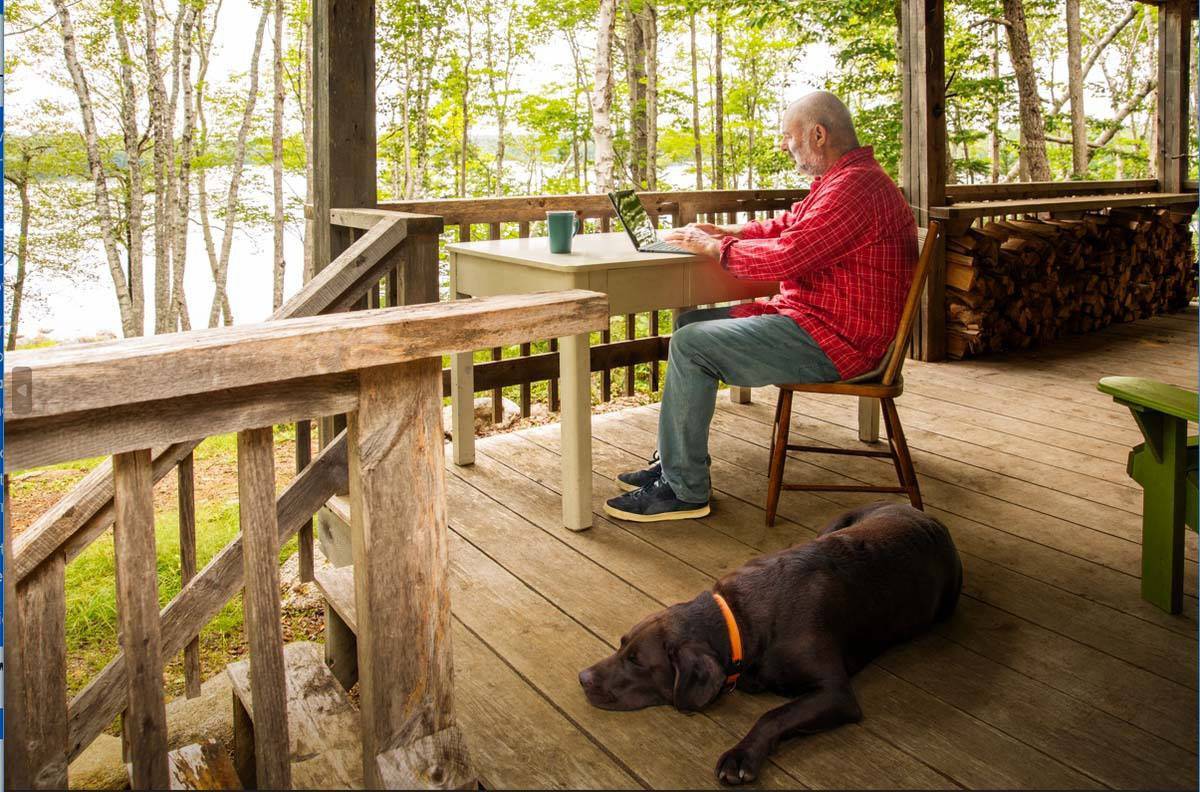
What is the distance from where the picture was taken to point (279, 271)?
12602mm

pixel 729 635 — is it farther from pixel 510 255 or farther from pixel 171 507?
pixel 171 507

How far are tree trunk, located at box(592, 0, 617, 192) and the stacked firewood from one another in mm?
5207

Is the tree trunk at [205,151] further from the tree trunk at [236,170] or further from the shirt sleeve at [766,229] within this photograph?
the shirt sleeve at [766,229]

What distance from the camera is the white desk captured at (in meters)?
2.90

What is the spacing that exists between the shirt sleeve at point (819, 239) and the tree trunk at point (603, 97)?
7.26 meters

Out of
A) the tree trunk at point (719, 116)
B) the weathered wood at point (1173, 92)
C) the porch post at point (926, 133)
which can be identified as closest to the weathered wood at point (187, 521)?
the porch post at point (926, 133)

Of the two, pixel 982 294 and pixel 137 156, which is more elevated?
pixel 137 156

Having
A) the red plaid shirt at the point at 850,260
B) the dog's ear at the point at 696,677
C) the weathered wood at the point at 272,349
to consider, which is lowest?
the dog's ear at the point at 696,677

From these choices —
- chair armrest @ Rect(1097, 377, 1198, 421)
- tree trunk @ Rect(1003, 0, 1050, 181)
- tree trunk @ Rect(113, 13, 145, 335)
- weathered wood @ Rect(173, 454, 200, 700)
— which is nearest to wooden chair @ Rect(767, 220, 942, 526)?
chair armrest @ Rect(1097, 377, 1198, 421)

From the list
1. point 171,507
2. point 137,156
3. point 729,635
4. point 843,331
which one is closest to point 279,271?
point 137,156

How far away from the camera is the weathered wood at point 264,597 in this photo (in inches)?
54.1

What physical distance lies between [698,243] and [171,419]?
2.13m

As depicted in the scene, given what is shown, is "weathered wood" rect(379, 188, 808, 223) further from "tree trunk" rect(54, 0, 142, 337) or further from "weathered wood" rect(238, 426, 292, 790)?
"tree trunk" rect(54, 0, 142, 337)

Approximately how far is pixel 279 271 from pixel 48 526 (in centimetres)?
1113
